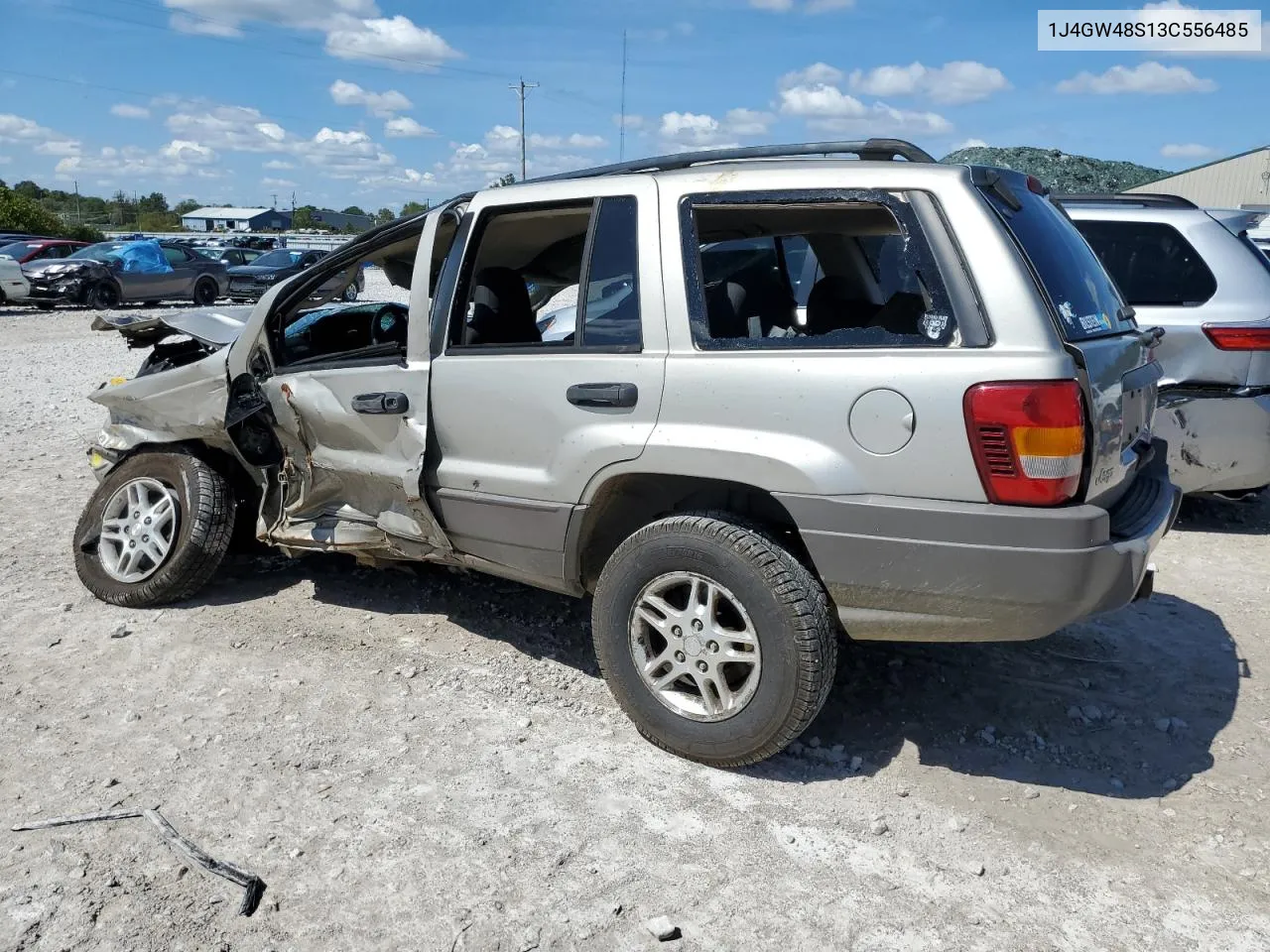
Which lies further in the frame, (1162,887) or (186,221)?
(186,221)

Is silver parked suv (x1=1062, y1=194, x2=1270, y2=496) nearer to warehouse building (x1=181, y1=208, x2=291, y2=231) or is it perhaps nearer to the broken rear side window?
the broken rear side window

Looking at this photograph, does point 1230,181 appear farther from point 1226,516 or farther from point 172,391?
point 172,391

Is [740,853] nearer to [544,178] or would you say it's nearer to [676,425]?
[676,425]

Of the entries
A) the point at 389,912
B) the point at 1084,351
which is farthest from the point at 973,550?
the point at 389,912

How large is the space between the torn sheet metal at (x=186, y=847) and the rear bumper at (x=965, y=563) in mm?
1832

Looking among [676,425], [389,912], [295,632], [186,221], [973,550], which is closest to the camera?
[389,912]

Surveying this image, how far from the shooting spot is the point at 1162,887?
2.81 m

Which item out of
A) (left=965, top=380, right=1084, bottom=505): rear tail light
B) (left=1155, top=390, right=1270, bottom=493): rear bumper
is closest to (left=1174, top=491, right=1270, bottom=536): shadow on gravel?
(left=1155, top=390, right=1270, bottom=493): rear bumper

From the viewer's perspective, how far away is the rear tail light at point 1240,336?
5.57 m

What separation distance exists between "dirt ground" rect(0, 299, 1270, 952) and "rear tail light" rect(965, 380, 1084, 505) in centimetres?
105

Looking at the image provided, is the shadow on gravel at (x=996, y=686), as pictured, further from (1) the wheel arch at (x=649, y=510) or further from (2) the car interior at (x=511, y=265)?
(2) the car interior at (x=511, y=265)

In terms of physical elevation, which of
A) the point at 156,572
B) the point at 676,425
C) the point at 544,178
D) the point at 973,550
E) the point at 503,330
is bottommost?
the point at 156,572

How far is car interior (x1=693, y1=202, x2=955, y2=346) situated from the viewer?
316 cm

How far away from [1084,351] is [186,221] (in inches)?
3665
